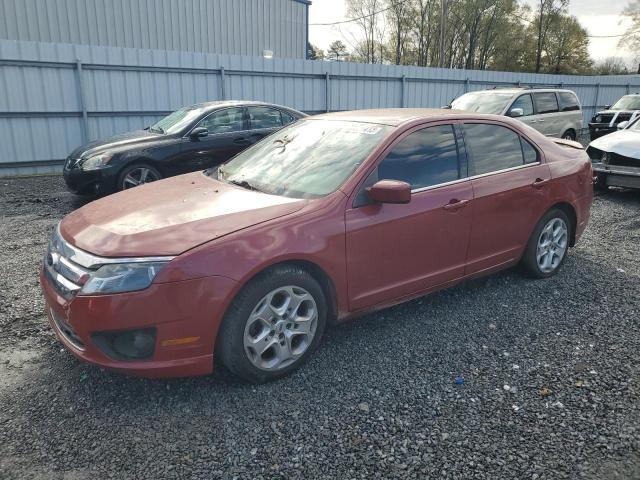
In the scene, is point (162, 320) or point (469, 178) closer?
point (162, 320)

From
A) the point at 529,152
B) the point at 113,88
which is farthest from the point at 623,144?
the point at 113,88

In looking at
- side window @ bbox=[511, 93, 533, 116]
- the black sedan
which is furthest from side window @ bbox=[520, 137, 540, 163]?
side window @ bbox=[511, 93, 533, 116]

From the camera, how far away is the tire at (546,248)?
4.45 m

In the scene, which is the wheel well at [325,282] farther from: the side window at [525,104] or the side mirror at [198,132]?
the side window at [525,104]

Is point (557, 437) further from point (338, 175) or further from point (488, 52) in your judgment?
point (488, 52)

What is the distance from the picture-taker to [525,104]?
11.0 m

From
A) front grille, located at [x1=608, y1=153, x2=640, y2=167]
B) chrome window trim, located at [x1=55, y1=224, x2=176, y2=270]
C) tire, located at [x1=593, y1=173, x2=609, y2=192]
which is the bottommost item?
tire, located at [x1=593, y1=173, x2=609, y2=192]

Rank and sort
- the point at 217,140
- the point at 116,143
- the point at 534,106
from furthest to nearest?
the point at 534,106, the point at 217,140, the point at 116,143

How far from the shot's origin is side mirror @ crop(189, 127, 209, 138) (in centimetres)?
780

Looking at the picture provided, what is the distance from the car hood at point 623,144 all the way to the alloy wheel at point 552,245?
4.25m

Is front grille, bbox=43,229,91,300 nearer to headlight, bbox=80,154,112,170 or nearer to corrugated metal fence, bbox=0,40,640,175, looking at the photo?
headlight, bbox=80,154,112,170

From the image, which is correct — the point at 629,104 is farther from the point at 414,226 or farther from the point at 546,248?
the point at 414,226

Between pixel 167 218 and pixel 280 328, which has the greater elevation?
pixel 167 218

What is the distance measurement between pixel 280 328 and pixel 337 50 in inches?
1854
